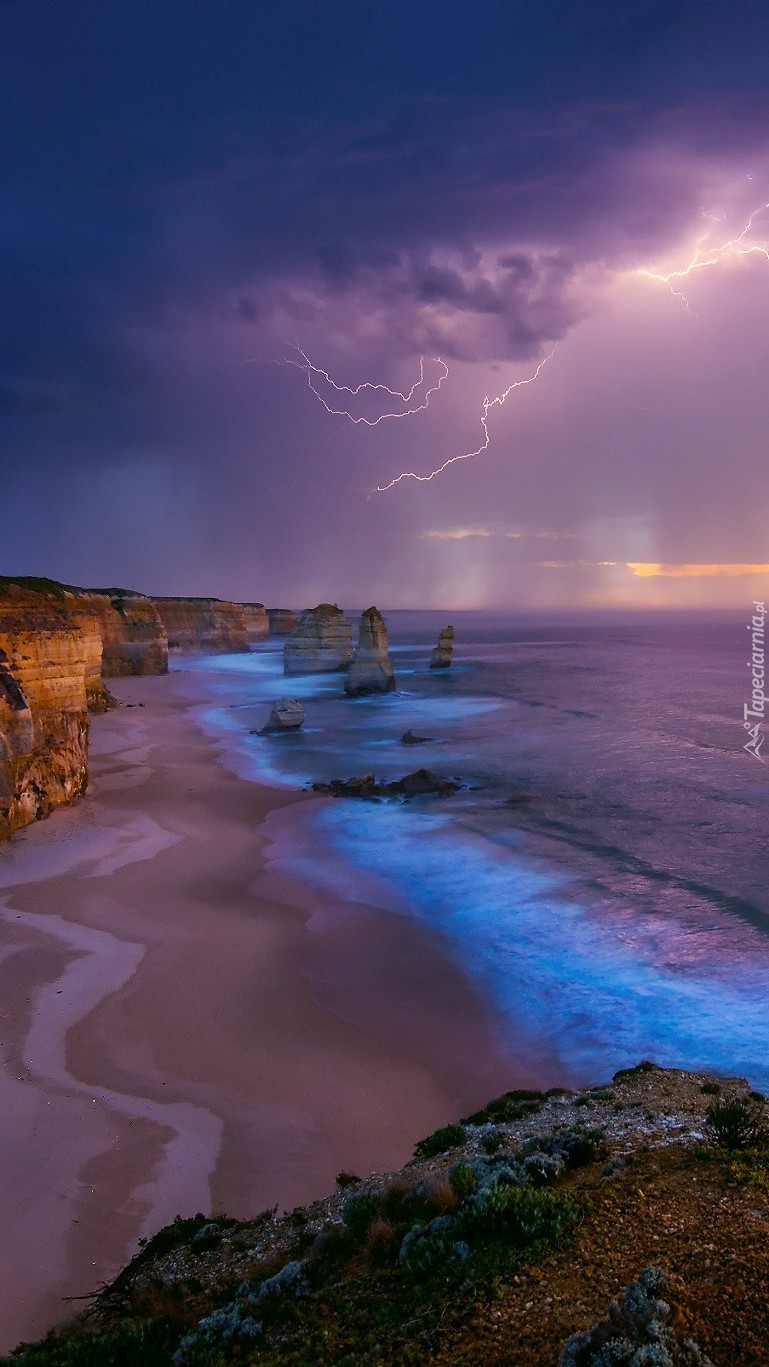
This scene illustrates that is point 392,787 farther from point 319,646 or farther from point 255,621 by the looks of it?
point 255,621

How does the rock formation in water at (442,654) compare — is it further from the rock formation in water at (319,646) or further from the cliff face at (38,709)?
the cliff face at (38,709)

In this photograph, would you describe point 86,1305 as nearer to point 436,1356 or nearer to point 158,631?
point 436,1356

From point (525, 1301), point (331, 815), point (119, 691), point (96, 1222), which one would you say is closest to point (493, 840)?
point (331, 815)

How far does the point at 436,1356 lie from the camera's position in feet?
13.2

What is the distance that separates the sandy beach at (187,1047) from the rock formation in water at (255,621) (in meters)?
115

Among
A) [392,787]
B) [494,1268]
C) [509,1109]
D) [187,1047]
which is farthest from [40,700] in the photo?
[494,1268]

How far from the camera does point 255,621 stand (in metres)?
136

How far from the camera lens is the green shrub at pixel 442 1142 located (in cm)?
736

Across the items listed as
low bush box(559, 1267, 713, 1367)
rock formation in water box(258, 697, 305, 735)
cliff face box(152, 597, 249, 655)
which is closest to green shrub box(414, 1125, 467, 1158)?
low bush box(559, 1267, 713, 1367)

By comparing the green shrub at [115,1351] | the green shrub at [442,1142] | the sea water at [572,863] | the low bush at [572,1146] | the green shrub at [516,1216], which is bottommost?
the sea water at [572,863]

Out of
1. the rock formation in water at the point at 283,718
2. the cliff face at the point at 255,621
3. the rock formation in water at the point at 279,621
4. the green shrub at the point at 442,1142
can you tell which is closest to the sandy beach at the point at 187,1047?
the green shrub at the point at 442,1142

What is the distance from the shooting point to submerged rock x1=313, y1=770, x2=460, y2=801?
2717 centimetres

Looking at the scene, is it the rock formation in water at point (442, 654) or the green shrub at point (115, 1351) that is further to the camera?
the rock formation in water at point (442, 654)

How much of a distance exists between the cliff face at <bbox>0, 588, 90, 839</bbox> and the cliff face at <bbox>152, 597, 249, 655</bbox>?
276 ft
